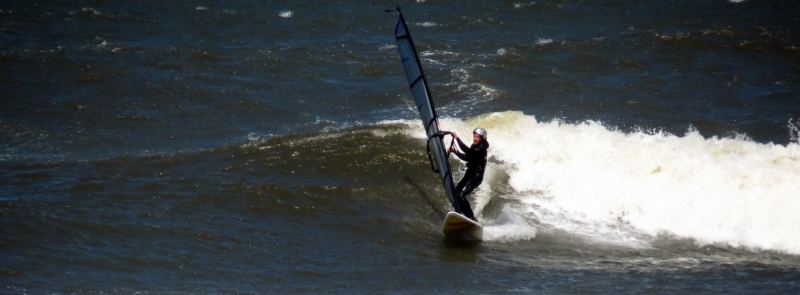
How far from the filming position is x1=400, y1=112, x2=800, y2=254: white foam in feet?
32.6

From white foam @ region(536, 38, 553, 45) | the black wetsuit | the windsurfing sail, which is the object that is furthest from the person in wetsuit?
white foam @ region(536, 38, 553, 45)

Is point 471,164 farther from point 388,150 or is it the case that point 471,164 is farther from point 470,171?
point 388,150

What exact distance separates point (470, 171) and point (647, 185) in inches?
114

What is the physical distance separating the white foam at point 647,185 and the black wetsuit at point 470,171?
42 cm

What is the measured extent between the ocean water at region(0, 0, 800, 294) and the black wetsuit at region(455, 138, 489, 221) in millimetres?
461

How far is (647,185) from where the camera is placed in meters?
11.3

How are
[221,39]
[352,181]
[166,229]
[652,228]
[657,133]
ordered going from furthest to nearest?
[221,39], [657,133], [352,181], [652,228], [166,229]

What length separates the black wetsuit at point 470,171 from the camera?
959 centimetres

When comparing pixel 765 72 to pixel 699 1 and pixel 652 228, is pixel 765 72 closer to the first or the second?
pixel 699 1

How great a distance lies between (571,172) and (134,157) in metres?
5.99

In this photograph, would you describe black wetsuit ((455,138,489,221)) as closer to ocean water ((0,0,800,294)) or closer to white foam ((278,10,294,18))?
ocean water ((0,0,800,294))

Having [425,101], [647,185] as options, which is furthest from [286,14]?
[425,101]

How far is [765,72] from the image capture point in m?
16.3

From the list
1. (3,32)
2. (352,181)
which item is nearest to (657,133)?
(352,181)
